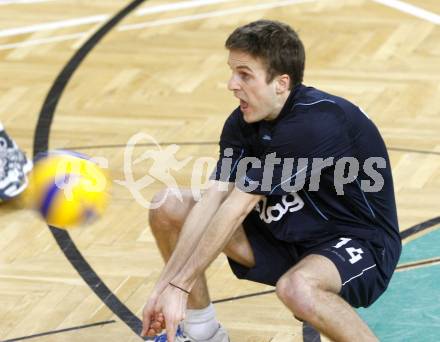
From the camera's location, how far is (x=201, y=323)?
4.60 meters

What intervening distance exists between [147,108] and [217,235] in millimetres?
3478

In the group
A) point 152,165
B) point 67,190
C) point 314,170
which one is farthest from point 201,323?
point 152,165

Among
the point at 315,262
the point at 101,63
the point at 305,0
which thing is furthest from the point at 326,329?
the point at 305,0

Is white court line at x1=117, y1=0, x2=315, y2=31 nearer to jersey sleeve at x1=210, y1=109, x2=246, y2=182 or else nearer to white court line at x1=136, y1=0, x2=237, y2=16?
white court line at x1=136, y1=0, x2=237, y2=16

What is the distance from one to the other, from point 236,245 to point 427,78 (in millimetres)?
3706

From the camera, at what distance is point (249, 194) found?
4.16 m

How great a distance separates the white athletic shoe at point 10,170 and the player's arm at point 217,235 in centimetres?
228

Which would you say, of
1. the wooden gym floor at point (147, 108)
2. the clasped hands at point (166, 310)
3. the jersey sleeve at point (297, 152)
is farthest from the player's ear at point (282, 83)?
the wooden gym floor at point (147, 108)

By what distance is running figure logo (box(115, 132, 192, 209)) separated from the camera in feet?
21.0

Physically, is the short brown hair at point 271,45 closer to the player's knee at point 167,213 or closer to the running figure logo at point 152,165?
the player's knee at point 167,213

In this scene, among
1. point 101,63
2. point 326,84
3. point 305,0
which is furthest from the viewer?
point 305,0

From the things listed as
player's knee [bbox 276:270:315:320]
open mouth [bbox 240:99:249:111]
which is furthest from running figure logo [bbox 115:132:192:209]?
player's knee [bbox 276:270:315:320]

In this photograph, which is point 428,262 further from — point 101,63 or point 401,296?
point 101,63

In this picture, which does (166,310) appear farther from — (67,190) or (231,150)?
(67,190)
